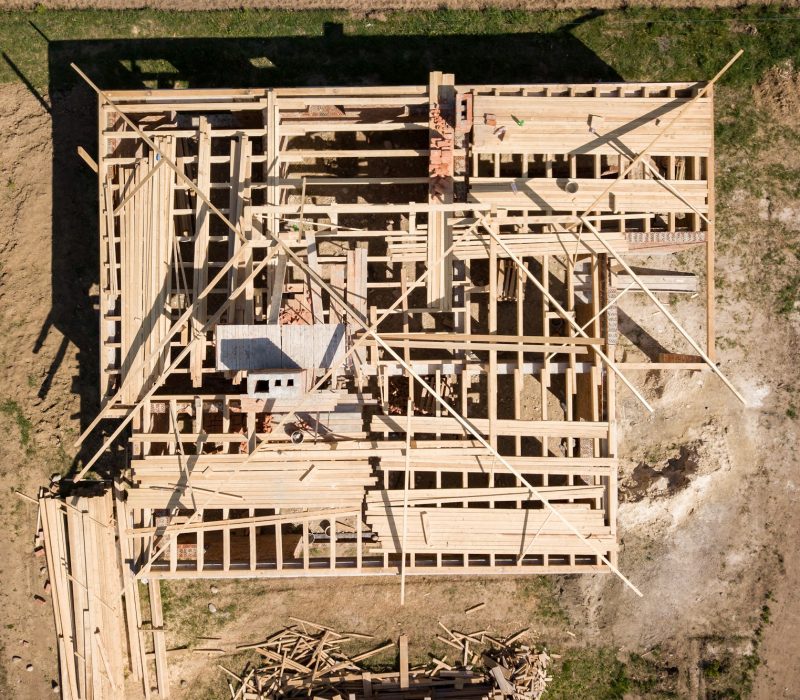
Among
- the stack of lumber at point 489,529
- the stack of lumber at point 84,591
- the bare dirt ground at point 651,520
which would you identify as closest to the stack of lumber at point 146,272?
the bare dirt ground at point 651,520

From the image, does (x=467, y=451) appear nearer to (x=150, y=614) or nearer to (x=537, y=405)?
(x=537, y=405)

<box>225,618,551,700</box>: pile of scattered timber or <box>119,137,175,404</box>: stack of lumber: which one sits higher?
<box>119,137,175,404</box>: stack of lumber

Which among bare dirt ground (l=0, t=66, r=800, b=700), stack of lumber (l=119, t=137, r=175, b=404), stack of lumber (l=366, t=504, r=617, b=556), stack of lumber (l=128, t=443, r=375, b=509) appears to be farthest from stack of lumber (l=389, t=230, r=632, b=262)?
stack of lumber (l=366, t=504, r=617, b=556)

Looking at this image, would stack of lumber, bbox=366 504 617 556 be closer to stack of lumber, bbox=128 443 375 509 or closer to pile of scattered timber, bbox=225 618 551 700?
stack of lumber, bbox=128 443 375 509

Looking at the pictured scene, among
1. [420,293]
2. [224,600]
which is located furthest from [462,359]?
[224,600]

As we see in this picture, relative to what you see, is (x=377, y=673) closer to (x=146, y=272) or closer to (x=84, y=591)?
(x=84, y=591)

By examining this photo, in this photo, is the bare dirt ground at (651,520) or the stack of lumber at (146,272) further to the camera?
the bare dirt ground at (651,520)

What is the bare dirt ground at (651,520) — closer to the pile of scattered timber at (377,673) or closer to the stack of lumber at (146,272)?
the pile of scattered timber at (377,673)
